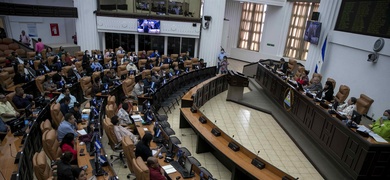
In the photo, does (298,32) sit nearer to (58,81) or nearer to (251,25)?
(251,25)

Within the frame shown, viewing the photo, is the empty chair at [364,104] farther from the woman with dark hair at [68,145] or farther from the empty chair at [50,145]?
the empty chair at [50,145]

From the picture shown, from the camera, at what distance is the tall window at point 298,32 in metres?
18.0

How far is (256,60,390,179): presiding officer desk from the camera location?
588cm

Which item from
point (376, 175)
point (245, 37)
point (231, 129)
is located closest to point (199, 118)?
point (231, 129)

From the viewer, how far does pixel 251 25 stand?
69.1 ft

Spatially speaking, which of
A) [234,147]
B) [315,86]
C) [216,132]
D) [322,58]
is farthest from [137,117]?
[322,58]

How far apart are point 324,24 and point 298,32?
20.4ft

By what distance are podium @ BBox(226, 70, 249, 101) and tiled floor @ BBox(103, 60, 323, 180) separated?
16.4 inches

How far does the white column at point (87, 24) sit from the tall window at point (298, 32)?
543 inches

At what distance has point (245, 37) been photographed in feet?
70.8

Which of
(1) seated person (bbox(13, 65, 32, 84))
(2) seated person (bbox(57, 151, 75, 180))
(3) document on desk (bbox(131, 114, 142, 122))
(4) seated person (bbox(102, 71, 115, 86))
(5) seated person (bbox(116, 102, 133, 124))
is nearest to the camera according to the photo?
(2) seated person (bbox(57, 151, 75, 180))

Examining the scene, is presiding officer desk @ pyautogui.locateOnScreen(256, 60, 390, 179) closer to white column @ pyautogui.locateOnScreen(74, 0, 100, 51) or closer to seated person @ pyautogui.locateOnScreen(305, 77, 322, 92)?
seated person @ pyautogui.locateOnScreen(305, 77, 322, 92)

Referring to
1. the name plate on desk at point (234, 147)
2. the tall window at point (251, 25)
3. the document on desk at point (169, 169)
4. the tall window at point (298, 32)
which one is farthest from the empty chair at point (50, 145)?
the tall window at point (251, 25)

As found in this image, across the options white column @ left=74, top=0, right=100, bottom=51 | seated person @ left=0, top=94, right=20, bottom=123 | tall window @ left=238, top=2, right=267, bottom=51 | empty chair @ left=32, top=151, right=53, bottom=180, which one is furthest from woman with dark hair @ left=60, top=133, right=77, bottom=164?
tall window @ left=238, top=2, right=267, bottom=51
